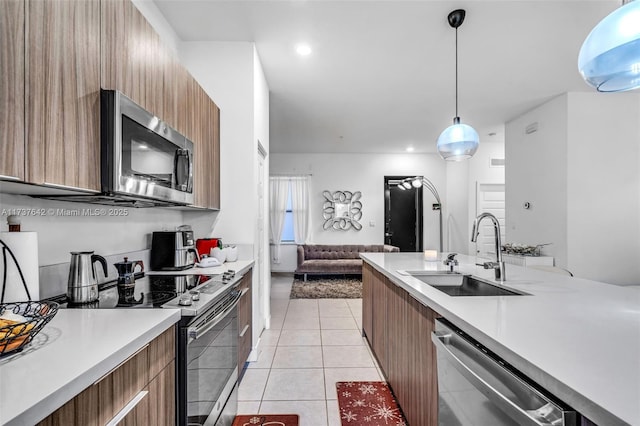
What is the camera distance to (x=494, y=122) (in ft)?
17.7

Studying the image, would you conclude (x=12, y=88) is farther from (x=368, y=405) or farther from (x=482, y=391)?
(x=368, y=405)

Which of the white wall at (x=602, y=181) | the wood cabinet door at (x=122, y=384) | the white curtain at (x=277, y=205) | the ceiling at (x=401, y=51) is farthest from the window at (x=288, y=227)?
the wood cabinet door at (x=122, y=384)

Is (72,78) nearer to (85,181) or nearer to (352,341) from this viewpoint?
(85,181)

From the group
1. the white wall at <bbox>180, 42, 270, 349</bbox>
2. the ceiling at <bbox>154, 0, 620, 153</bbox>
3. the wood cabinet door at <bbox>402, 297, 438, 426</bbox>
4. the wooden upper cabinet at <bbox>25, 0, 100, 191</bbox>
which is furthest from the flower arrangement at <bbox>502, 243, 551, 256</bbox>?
the wooden upper cabinet at <bbox>25, 0, 100, 191</bbox>

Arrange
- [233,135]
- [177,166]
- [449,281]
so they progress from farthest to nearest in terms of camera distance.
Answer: [233,135]
[449,281]
[177,166]

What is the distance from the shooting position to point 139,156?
149 cm

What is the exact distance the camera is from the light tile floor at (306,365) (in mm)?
2105

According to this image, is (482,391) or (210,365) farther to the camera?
(210,365)

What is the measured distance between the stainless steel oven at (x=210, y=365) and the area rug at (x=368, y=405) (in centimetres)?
73

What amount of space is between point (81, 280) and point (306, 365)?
1921 millimetres

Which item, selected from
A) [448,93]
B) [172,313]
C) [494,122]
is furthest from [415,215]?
[172,313]

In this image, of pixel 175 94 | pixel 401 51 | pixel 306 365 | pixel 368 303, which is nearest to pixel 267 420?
pixel 306 365

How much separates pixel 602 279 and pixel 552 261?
63 cm

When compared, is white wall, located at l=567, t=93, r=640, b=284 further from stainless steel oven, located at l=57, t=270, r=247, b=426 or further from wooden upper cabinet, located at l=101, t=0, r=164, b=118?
wooden upper cabinet, located at l=101, t=0, r=164, b=118
